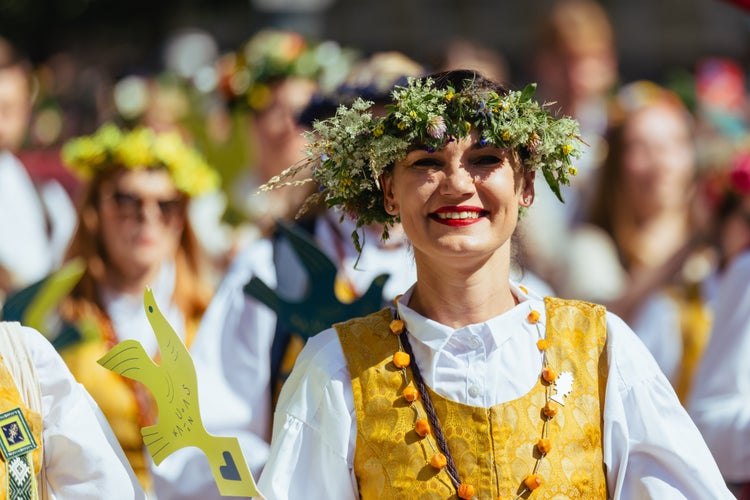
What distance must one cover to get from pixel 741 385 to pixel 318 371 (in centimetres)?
239

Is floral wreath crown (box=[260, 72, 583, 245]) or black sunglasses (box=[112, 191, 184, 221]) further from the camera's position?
black sunglasses (box=[112, 191, 184, 221])

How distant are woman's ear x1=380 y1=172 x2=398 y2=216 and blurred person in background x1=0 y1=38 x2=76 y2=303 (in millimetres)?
4855

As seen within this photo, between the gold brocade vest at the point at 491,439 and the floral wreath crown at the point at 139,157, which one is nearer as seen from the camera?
the gold brocade vest at the point at 491,439

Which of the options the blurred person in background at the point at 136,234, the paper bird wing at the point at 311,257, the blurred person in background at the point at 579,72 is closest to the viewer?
the paper bird wing at the point at 311,257

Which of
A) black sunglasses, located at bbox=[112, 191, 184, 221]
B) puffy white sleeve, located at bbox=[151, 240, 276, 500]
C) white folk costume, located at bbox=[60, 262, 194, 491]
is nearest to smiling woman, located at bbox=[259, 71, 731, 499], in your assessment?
puffy white sleeve, located at bbox=[151, 240, 276, 500]

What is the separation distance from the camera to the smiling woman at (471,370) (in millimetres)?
3504

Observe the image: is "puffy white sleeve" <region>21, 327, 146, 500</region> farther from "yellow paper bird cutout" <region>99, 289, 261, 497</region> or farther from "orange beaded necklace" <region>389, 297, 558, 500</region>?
"orange beaded necklace" <region>389, 297, 558, 500</region>

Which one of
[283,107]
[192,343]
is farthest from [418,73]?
[283,107]

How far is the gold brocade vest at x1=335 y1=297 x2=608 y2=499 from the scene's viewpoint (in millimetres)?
3494

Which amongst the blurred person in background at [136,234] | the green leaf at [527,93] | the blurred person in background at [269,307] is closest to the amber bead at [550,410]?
the green leaf at [527,93]

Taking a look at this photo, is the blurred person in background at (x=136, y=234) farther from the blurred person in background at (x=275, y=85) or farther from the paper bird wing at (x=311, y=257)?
the paper bird wing at (x=311, y=257)

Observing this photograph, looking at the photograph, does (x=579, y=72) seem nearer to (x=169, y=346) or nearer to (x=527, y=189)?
(x=527, y=189)

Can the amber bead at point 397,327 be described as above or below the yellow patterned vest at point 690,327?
above

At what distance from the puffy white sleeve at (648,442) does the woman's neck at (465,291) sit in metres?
0.30
